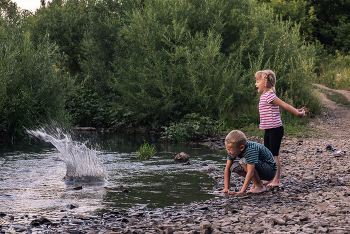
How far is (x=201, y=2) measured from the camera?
829 inches

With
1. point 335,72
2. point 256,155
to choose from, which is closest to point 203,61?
point 256,155

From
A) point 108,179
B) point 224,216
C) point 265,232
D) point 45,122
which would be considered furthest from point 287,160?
point 45,122

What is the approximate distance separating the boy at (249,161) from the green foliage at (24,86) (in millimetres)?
8886

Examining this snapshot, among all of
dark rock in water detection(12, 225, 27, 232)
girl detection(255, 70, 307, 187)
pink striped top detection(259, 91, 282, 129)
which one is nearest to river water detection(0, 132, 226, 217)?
dark rock in water detection(12, 225, 27, 232)

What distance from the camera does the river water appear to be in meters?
6.25

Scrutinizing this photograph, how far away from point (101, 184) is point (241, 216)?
3.64 metres

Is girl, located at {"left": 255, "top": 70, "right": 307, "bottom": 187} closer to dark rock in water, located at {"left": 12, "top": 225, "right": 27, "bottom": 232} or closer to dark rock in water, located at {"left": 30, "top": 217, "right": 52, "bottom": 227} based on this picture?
dark rock in water, located at {"left": 30, "top": 217, "right": 52, "bottom": 227}

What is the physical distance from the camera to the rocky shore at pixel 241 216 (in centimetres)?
462

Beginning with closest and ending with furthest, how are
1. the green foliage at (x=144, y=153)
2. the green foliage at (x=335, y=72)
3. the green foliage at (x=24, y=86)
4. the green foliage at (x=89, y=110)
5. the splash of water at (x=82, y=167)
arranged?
the splash of water at (x=82, y=167) < the green foliage at (x=144, y=153) < the green foliage at (x=24, y=86) < the green foliage at (x=89, y=110) < the green foliage at (x=335, y=72)

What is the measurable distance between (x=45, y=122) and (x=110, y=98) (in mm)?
9058

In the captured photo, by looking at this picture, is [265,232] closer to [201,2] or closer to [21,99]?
[21,99]

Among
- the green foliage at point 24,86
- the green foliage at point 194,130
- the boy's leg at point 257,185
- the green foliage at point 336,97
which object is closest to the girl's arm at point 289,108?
the boy's leg at point 257,185

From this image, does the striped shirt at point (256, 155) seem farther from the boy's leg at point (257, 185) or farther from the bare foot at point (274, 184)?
the bare foot at point (274, 184)

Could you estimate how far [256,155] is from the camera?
6438 mm
